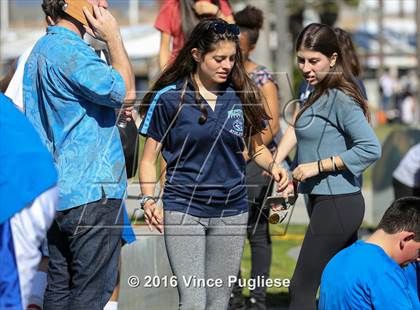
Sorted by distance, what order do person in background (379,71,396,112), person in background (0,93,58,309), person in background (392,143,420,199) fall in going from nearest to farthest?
person in background (0,93,58,309), person in background (392,143,420,199), person in background (379,71,396,112)

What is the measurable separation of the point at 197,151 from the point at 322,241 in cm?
93

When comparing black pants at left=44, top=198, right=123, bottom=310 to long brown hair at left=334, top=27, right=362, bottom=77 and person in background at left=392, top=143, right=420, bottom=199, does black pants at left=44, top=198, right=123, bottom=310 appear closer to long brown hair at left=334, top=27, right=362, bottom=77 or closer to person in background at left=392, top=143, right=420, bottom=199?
long brown hair at left=334, top=27, right=362, bottom=77

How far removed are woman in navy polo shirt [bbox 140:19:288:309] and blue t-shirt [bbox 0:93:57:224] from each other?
145cm

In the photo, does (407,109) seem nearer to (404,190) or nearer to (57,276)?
(404,190)

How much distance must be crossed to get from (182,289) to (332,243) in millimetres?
938

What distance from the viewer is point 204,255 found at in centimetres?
471

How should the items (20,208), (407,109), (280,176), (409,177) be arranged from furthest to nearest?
(407,109)
(409,177)
(280,176)
(20,208)

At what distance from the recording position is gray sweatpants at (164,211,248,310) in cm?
465

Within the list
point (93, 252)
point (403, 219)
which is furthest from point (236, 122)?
point (403, 219)

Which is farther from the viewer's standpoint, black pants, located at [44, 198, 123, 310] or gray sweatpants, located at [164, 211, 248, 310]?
gray sweatpants, located at [164, 211, 248, 310]

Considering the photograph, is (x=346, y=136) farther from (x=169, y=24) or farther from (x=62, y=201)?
(x=169, y=24)

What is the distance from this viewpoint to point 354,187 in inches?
204

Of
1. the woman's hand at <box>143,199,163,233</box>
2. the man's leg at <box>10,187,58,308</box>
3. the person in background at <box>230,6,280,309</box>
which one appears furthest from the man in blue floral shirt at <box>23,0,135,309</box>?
the person in background at <box>230,6,280,309</box>

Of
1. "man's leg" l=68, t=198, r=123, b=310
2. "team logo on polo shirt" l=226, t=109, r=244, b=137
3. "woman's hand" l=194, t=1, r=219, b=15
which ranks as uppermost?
"woman's hand" l=194, t=1, r=219, b=15
